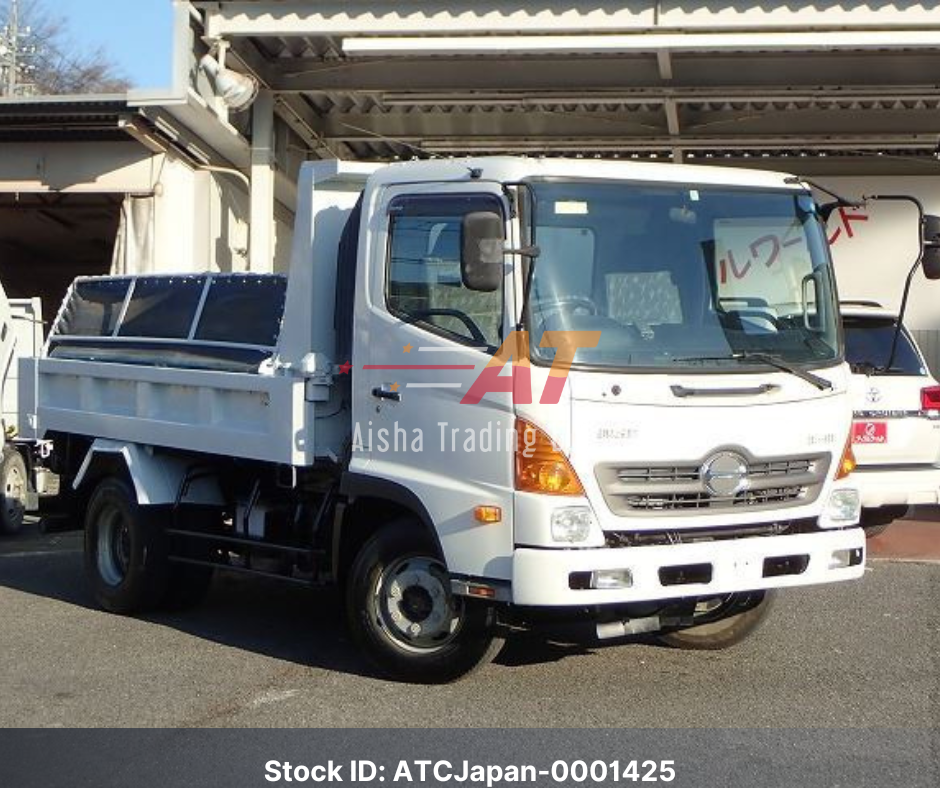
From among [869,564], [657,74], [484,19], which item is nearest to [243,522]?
[869,564]

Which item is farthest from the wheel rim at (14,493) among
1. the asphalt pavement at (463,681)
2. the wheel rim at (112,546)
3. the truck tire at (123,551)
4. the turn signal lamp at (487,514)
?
the turn signal lamp at (487,514)

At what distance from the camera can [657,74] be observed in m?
15.1

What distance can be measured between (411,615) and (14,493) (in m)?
7.44

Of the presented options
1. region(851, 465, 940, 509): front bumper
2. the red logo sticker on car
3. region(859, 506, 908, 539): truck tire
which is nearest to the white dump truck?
region(851, 465, 940, 509): front bumper

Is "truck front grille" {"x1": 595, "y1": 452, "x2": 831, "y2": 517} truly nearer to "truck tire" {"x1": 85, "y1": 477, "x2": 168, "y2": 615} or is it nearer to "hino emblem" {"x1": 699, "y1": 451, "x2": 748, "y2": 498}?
"hino emblem" {"x1": 699, "y1": 451, "x2": 748, "y2": 498}

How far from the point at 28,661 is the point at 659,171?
4540 mm

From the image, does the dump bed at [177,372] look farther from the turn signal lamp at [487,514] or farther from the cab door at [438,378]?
Answer: the turn signal lamp at [487,514]

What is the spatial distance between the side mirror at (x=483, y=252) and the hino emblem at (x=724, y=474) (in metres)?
1.36

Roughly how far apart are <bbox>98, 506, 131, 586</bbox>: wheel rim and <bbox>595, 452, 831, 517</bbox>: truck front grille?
13.4 feet

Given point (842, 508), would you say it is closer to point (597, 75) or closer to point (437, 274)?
point (437, 274)

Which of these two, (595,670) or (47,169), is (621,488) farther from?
(47,169)

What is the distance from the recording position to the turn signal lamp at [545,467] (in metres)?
5.83

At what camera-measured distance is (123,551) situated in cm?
866

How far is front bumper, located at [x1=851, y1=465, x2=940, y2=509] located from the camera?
9906 millimetres
